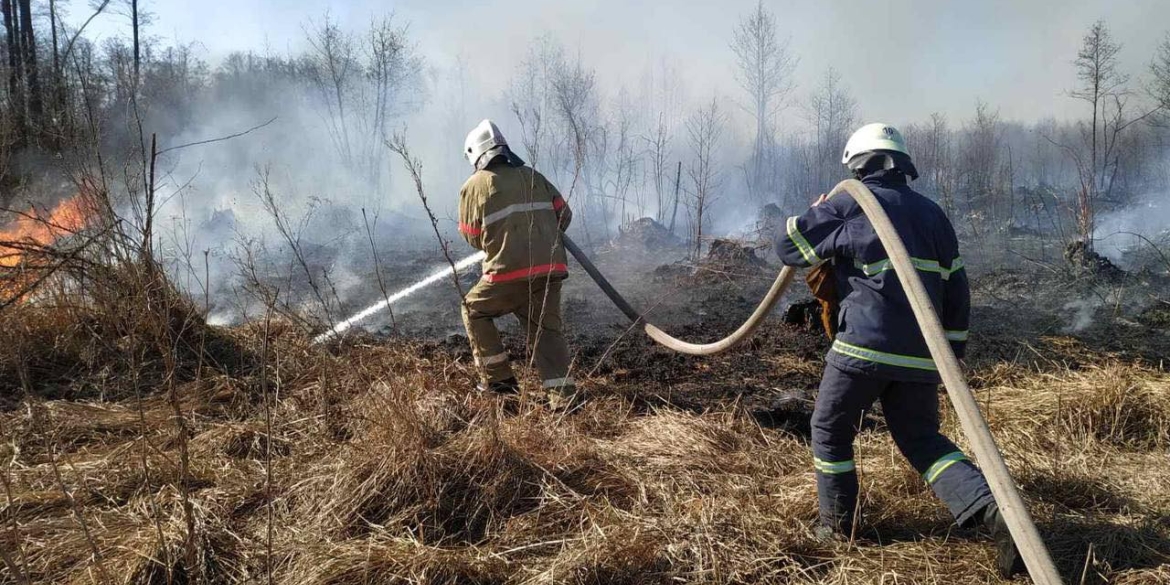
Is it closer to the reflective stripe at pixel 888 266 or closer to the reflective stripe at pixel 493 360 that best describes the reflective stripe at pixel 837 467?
the reflective stripe at pixel 888 266

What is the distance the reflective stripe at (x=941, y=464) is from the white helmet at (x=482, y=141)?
3148 mm

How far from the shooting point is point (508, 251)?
14.1ft

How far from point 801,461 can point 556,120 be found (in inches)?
1066

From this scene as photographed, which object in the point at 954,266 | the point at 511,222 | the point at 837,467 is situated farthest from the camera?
the point at 511,222

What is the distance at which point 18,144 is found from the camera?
31.9 ft

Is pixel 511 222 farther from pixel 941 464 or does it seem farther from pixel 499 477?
pixel 941 464

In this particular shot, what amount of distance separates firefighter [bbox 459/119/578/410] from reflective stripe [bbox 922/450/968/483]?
2184 millimetres

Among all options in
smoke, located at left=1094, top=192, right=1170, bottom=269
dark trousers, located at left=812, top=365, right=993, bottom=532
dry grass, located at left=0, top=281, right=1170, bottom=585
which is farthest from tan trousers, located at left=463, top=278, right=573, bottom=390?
smoke, located at left=1094, top=192, right=1170, bottom=269

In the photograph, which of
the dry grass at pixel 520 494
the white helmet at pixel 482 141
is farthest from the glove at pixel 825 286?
the white helmet at pixel 482 141

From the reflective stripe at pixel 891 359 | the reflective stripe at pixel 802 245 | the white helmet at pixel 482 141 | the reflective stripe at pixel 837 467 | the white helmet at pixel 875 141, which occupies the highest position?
the white helmet at pixel 482 141

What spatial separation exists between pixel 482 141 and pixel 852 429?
2.99 m

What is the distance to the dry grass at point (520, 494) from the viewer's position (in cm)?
241

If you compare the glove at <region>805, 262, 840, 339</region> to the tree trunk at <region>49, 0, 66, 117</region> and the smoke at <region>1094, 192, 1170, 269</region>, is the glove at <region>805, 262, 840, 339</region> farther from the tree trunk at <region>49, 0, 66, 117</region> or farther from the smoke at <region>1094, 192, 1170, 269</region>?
the smoke at <region>1094, 192, 1170, 269</region>

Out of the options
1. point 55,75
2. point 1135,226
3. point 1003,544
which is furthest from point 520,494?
point 1135,226
